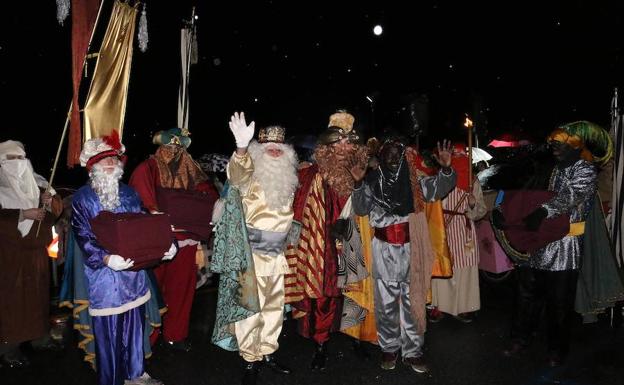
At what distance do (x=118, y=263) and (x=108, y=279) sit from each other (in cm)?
31

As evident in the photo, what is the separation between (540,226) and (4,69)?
8006mm

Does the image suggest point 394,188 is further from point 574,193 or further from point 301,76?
point 301,76

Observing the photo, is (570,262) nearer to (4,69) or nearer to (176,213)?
(176,213)

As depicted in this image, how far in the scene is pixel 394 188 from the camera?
4.84 meters

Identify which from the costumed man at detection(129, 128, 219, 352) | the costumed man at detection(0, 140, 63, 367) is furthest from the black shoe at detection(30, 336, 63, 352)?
the costumed man at detection(129, 128, 219, 352)

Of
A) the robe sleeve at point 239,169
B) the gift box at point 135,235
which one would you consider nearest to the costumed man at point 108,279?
the gift box at point 135,235

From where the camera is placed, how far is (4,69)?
818 cm

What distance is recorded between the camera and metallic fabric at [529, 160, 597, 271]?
16.1 feet

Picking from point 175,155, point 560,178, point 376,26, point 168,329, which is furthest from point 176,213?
point 376,26

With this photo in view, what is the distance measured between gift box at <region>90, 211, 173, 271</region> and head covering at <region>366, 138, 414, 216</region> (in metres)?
1.97

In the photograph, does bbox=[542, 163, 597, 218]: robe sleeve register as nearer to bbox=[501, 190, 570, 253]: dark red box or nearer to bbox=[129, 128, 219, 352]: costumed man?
bbox=[501, 190, 570, 253]: dark red box

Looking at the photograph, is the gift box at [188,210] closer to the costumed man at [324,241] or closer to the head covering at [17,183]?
the costumed man at [324,241]

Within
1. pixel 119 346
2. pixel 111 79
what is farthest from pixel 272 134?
pixel 119 346

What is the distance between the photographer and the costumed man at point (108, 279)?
3922mm
